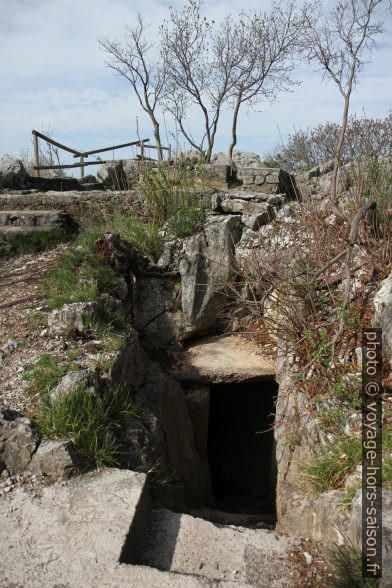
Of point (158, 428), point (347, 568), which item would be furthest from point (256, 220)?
point (347, 568)

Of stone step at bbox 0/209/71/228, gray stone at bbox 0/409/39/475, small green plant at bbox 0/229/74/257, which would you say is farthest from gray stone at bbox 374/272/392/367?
stone step at bbox 0/209/71/228

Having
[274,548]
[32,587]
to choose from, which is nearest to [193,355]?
[274,548]

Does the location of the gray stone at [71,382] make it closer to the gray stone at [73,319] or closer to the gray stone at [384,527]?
the gray stone at [73,319]

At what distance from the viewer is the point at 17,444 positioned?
10.1 feet

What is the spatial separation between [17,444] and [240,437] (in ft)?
12.1

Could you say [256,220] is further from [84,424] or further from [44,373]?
[84,424]

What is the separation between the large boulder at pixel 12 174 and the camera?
788 cm

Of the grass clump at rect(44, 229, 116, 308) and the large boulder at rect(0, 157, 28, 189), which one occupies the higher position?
the large boulder at rect(0, 157, 28, 189)

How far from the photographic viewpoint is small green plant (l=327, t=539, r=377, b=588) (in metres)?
2.38

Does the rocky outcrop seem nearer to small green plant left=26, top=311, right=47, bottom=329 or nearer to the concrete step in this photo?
the concrete step

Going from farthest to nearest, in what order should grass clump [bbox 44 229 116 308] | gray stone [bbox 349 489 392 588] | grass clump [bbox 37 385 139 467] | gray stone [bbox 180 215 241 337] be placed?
gray stone [bbox 180 215 241 337]
grass clump [bbox 44 229 116 308]
grass clump [bbox 37 385 139 467]
gray stone [bbox 349 489 392 588]

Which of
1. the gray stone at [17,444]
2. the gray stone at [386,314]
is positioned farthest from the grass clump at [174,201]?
the gray stone at [17,444]

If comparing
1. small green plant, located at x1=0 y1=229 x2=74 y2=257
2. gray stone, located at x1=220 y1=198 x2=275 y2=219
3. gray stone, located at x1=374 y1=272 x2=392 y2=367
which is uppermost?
gray stone, located at x1=220 y1=198 x2=275 y2=219

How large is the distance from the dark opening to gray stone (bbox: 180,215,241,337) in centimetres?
80
